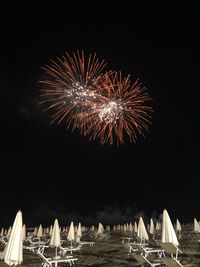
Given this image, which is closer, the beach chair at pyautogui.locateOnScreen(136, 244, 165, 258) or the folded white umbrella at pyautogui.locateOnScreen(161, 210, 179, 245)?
the beach chair at pyautogui.locateOnScreen(136, 244, 165, 258)

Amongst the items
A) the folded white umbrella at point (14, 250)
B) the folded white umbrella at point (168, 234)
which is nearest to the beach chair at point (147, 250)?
the folded white umbrella at point (168, 234)

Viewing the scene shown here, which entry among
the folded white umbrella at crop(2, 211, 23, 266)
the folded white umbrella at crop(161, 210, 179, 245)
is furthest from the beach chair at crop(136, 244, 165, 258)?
the folded white umbrella at crop(2, 211, 23, 266)

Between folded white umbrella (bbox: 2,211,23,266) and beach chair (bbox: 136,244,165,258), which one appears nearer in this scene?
folded white umbrella (bbox: 2,211,23,266)

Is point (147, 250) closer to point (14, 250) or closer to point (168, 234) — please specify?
point (168, 234)

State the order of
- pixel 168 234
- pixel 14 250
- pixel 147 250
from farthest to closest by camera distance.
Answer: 1. pixel 147 250
2. pixel 168 234
3. pixel 14 250

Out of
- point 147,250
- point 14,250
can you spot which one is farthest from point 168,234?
point 14,250

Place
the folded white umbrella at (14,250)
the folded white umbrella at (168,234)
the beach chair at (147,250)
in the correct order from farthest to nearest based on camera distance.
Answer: the folded white umbrella at (168,234), the beach chair at (147,250), the folded white umbrella at (14,250)

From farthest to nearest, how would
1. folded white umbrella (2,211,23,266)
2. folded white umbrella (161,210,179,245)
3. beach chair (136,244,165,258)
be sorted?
folded white umbrella (161,210,179,245), beach chair (136,244,165,258), folded white umbrella (2,211,23,266)

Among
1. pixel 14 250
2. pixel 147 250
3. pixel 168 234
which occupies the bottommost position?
pixel 14 250

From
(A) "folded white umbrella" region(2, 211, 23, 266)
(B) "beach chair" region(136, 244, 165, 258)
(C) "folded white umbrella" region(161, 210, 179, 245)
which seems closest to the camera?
(A) "folded white umbrella" region(2, 211, 23, 266)

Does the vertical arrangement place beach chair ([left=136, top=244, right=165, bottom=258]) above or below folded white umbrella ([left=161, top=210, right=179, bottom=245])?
below

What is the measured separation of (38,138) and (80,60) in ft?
145

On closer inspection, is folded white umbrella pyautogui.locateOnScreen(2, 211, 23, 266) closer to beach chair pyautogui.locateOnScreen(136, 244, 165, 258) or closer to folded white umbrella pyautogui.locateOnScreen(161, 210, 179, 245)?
beach chair pyautogui.locateOnScreen(136, 244, 165, 258)

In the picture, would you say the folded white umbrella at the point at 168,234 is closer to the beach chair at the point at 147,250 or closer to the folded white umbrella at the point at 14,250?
the beach chair at the point at 147,250
